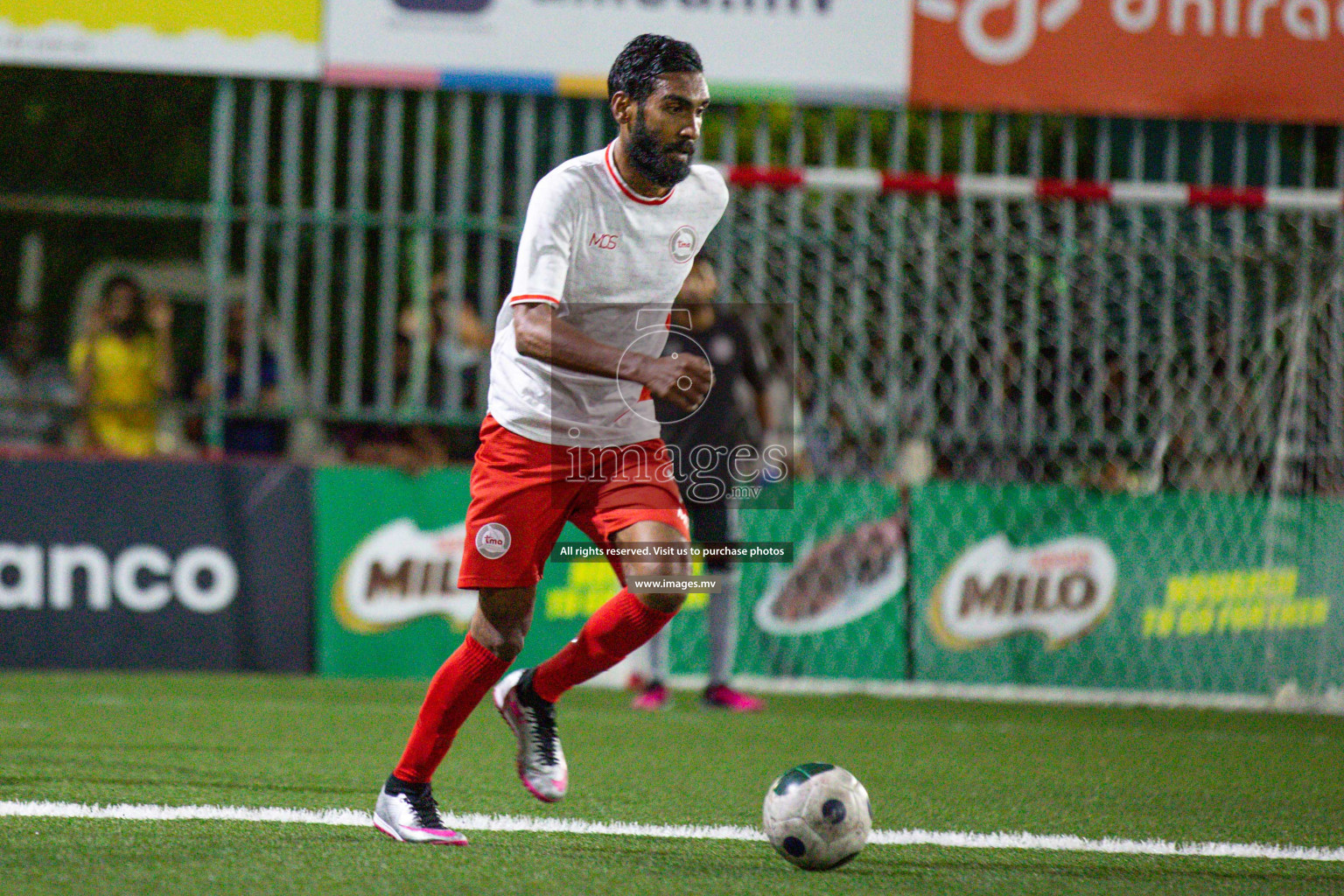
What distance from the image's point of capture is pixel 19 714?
679 cm

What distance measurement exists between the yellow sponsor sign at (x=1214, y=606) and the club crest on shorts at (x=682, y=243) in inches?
212

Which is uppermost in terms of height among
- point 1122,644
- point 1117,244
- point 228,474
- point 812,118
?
point 812,118

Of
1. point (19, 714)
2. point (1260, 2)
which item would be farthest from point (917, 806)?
point (1260, 2)

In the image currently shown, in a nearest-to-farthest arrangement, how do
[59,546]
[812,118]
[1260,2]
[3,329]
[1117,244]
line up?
1. [59,546]
2. [1117,244]
3. [1260,2]
4. [812,118]
5. [3,329]

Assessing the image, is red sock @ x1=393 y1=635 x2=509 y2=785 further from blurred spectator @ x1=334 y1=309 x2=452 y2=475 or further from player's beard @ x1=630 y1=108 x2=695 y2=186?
blurred spectator @ x1=334 y1=309 x2=452 y2=475

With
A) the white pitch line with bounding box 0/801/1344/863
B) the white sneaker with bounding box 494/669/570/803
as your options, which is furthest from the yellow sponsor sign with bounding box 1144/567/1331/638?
the white sneaker with bounding box 494/669/570/803

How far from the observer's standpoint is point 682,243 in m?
4.43

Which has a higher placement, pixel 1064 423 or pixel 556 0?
pixel 556 0

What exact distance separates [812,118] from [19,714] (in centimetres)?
823

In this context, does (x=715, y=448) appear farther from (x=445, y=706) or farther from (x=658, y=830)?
(x=445, y=706)

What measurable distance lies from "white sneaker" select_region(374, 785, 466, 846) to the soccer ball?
803 mm

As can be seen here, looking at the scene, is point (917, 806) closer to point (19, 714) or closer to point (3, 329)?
point (19, 714)

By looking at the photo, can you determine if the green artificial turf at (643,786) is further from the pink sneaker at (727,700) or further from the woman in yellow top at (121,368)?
the woman in yellow top at (121,368)

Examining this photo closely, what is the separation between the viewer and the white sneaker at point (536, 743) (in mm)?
4441
